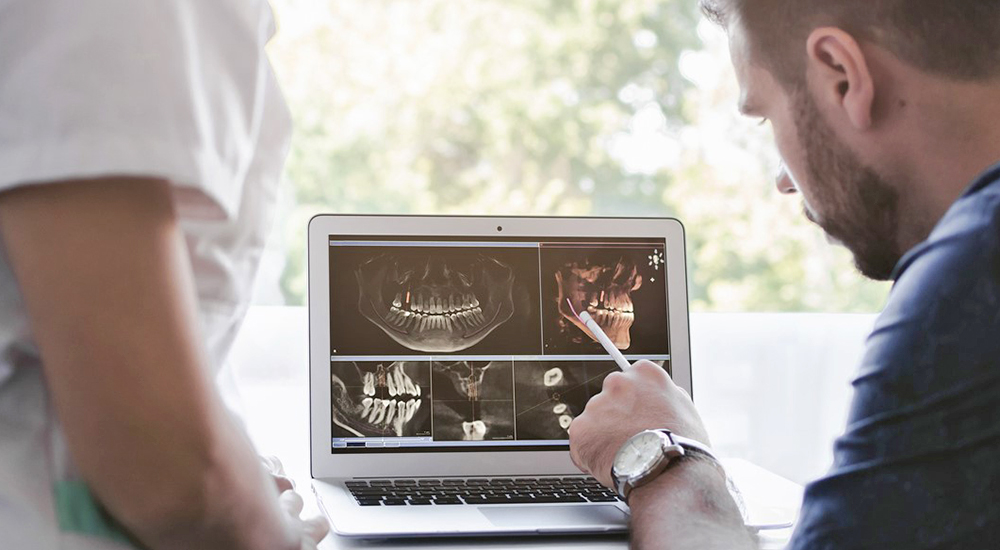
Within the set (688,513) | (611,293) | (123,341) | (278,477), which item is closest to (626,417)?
(688,513)

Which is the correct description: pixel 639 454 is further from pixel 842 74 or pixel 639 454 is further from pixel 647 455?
pixel 842 74

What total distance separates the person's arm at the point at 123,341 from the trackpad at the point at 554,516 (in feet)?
1.86

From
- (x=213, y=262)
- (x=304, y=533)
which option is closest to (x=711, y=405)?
(x=304, y=533)

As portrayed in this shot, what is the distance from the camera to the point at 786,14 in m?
0.95

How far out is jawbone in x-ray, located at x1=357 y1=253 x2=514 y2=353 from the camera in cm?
132

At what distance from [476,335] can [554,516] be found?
0.32m

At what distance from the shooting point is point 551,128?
5363mm

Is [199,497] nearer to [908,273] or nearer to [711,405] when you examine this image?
[908,273]

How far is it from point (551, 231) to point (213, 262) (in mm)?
860

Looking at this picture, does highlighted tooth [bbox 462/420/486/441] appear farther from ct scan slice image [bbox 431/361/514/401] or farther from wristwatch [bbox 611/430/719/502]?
wristwatch [bbox 611/430/719/502]

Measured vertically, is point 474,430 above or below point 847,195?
below

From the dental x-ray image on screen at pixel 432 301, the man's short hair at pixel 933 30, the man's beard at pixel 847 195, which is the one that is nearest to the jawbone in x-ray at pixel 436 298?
the dental x-ray image on screen at pixel 432 301

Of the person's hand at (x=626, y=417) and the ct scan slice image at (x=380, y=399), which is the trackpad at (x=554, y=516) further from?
the ct scan slice image at (x=380, y=399)

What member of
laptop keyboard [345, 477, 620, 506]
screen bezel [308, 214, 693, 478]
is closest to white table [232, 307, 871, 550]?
screen bezel [308, 214, 693, 478]
